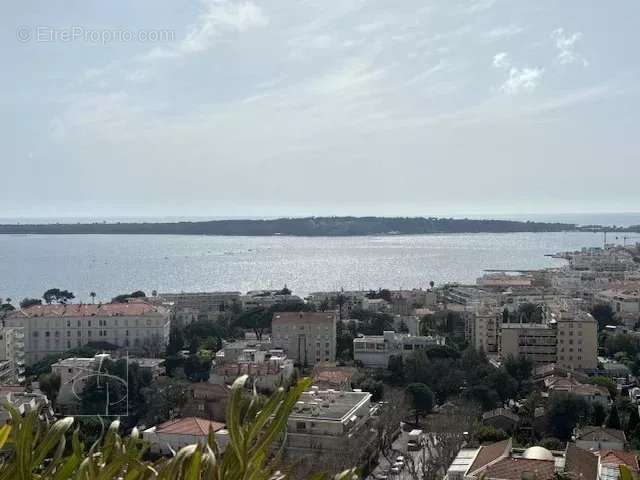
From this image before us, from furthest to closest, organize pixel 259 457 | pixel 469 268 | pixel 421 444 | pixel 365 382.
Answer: pixel 469 268, pixel 365 382, pixel 421 444, pixel 259 457

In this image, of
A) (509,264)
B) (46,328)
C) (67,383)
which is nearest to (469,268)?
(509,264)

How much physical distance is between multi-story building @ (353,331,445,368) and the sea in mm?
25200

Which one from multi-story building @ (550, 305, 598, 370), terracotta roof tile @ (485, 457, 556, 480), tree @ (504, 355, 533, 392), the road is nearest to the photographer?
terracotta roof tile @ (485, 457, 556, 480)

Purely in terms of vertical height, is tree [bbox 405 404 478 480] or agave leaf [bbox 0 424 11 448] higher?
agave leaf [bbox 0 424 11 448]

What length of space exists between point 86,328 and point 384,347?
8.97 metres

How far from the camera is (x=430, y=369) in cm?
1648

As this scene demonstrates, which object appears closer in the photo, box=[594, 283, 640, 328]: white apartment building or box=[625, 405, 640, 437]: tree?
box=[625, 405, 640, 437]: tree

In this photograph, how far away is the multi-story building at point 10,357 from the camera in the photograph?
1794cm

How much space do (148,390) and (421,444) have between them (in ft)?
17.1

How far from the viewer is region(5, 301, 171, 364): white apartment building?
2214 cm

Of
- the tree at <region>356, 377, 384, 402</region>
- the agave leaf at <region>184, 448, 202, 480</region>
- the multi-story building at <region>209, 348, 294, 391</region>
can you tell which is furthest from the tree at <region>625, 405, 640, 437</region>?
the agave leaf at <region>184, 448, 202, 480</region>

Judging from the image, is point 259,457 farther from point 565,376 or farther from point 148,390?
point 565,376

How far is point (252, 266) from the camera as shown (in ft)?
208

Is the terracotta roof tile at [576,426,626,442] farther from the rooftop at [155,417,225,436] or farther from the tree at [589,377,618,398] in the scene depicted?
the rooftop at [155,417,225,436]
